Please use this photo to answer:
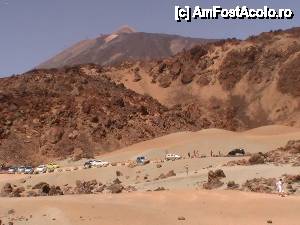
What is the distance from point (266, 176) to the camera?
1117 inches

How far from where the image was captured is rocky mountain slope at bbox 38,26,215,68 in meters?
171

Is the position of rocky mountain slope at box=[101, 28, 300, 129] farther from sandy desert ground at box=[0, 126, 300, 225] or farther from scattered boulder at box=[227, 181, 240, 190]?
sandy desert ground at box=[0, 126, 300, 225]

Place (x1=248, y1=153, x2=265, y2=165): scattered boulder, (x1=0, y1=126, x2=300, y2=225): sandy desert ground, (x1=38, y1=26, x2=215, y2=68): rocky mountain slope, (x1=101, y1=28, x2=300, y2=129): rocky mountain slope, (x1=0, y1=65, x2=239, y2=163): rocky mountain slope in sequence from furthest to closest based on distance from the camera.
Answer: (x1=38, y1=26, x2=215, y2=68): rocky mountain slope → (x1=101, y1=28, x2=300, y2=129): rocky mountain slope → (x1=0, y1=65, x2=239, y2=163): rocky mountain slope → (x1=248, y1=153, x2=265, y2=165): scattered boulder → (x1=0, y1=126, x2=300, y2=225): sandy desert ground

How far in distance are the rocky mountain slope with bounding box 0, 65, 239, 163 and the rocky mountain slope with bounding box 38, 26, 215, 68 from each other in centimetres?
8367

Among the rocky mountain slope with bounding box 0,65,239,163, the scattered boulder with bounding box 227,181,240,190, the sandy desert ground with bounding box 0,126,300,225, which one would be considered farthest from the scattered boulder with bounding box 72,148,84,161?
the scattered boulder with bounding box 227,181,240,190

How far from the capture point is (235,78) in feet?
310

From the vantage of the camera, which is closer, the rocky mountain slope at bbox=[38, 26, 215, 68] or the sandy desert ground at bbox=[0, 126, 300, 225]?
the sandy desert ground at bbox=[0, 126, 300, 225]

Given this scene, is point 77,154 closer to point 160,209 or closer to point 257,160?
Answer: point 257,160

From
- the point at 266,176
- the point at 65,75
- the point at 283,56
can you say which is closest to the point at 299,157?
the point at 266,176

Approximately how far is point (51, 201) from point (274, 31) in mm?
88043

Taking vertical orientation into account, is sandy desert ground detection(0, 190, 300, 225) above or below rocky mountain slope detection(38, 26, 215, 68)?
below

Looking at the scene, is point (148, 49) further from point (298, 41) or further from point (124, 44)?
point (298, 41)

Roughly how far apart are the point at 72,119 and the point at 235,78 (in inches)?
1376

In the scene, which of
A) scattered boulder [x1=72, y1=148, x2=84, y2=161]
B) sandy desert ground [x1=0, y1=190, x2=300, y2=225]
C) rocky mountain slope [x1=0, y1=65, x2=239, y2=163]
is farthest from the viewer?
rocky mountain slope [x1=0, y1=65, x2=239, y2=163]
